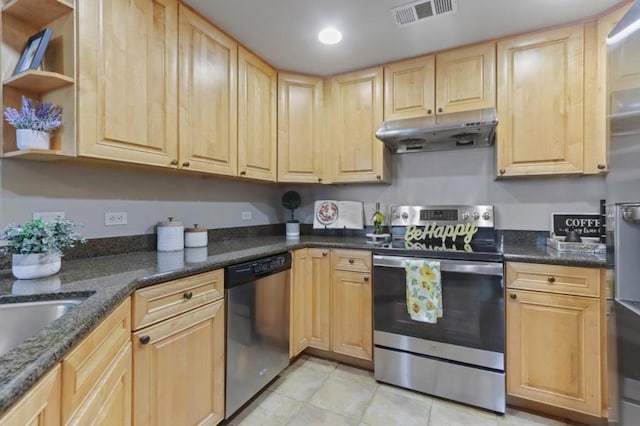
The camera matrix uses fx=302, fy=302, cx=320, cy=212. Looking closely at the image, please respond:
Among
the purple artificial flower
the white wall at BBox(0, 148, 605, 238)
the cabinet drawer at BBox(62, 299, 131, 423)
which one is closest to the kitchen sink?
the cabinet drawer at BBox(62, 299, 131, 423)

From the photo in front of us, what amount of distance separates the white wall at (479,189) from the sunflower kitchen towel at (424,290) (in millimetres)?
829

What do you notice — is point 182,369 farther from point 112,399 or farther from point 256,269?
point 256,269

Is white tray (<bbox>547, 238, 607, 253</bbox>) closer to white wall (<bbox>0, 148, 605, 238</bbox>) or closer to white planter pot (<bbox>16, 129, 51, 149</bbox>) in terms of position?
white wall (<bbox>0, 148, 605, 238</bbox>)

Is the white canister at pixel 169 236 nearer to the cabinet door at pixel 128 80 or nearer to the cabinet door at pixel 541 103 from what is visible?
the cabinet door at pixel 128 80

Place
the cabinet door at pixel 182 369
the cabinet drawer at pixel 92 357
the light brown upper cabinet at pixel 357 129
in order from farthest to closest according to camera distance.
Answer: the light brown upper cabinet at pixel 357 129
the cabinet door at pixel 182 369
the cabinet drawer at pixel 92 357

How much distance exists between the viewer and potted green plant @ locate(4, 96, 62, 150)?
4.11 feet

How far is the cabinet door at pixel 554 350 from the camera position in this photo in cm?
161

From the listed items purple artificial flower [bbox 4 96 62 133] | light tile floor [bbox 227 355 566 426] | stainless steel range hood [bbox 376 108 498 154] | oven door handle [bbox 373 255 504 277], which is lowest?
light tile floor [bbox 227 355 566 426]

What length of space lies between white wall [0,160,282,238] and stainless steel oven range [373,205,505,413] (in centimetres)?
131

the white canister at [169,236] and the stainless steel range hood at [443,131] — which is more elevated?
the stainless steel range hood at [443,131]

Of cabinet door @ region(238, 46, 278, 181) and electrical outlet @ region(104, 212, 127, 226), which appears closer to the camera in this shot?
electrical outlet @ region(104, 212, 127, 226)

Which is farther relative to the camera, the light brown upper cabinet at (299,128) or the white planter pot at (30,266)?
the light brown upper cabinet at (299,128)

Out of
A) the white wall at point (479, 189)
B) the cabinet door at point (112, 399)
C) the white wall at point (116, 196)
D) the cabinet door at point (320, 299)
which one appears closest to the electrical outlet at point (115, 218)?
the white wall at point (116, 196)

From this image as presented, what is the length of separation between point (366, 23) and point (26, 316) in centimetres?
217
